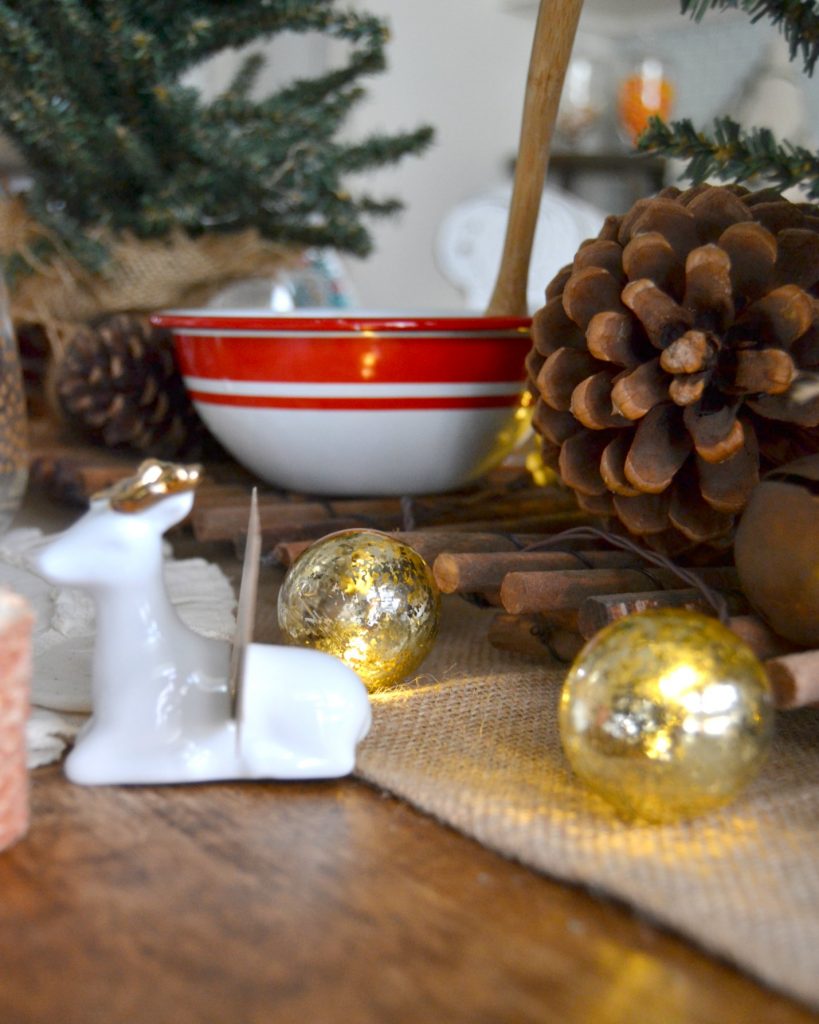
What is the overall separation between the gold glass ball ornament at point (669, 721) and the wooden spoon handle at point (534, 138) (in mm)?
361

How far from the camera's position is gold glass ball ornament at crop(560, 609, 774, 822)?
12.9 inches

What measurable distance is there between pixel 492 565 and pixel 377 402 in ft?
0.62

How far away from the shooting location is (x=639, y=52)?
10.6 ft

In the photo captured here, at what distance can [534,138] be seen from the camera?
0.61 m

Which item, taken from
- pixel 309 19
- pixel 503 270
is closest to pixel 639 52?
pixel 309 19

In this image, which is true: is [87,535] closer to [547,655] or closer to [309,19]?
[547,655]

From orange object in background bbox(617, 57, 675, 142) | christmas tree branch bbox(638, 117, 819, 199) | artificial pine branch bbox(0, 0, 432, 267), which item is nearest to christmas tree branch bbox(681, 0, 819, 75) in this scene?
christmas tree branch bbox(638, 117, 819, 199)

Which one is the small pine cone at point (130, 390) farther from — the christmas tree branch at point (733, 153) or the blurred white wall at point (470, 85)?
the blurred white wall at point (470, 85)

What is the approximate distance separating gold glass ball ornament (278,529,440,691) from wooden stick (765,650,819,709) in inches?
6.1

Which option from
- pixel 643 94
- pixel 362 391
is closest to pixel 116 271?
pixel 362 391

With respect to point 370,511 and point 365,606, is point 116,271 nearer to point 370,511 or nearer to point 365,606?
point 370,511

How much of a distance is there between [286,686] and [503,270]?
0.39m

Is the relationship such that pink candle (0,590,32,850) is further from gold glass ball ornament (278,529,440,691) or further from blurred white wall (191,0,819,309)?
blurred white wall (191,0,819,309)

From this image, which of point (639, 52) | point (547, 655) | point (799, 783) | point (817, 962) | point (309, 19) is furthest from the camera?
point (639, 52)
